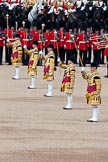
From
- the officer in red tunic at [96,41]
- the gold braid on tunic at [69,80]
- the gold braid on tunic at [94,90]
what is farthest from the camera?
the officer in red tunic at [96,41]

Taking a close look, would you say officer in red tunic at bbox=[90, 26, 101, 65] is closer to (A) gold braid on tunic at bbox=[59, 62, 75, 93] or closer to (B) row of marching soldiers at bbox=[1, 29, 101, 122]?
(B) row of marching soldiers at bbox=[1, 29, 101, 122]

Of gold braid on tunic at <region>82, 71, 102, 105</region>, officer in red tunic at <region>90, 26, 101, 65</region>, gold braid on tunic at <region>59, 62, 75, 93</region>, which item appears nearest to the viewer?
gold braid on tunic at <region>82, 71, 102, 105</region>

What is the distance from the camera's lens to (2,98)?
31.8m

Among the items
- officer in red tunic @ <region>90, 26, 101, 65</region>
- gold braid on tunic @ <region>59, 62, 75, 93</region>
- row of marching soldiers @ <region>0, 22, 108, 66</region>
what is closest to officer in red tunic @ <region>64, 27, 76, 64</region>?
row of marching soldiers @ <region>0, 22, 108, 66</region>

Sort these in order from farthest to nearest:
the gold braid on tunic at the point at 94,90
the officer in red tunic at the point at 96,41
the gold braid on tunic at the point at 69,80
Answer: the officer in red tunic at the point at 96,41, the gold braid on tunic at the point at 69,80, the gold braid on tunic at the point at 94,90

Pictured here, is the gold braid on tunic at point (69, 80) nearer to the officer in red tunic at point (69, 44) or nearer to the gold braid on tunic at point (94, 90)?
the gold braid on tunic at point (94, 90)

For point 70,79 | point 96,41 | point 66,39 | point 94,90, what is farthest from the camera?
point 66,39

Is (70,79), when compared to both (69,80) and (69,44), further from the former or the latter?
(69,44)

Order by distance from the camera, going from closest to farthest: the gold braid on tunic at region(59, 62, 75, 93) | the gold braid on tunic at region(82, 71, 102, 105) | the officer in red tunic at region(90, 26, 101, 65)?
the gold braid on tunic at region(82, 71, 102, 105)
the gold braid on tunic at region(59, 62, 75, 93)
the officer in red tunic at region(90, 26, 101, 65)

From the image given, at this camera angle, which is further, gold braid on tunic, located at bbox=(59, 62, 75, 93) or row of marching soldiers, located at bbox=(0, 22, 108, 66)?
row of marching soldiers, located at bbox=(0, 22, 108, 66)

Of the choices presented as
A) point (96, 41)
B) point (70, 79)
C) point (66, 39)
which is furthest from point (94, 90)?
point (66, 39)

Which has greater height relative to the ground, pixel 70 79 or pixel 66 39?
pixel 66 39

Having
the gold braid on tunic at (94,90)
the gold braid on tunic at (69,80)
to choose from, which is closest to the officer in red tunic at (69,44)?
the gold braid on tunic at (69,80)

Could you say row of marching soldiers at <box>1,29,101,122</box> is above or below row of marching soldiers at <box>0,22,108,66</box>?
below
